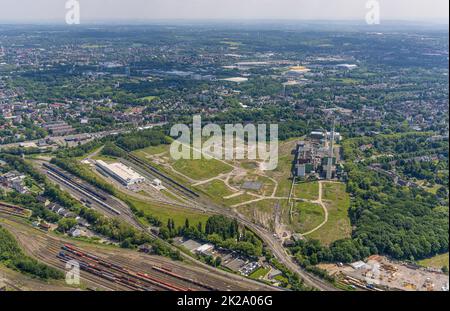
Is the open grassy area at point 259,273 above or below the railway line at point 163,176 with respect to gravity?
below

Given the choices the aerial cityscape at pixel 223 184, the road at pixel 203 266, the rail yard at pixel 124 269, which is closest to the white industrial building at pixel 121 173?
the aerial cityscape at pixel 223 184

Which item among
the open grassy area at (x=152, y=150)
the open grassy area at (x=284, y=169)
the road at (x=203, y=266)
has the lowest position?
the road at (x=203, y=266)

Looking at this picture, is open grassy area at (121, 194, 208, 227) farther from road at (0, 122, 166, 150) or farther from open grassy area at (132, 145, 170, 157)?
road at (0, 122, 166, 150)

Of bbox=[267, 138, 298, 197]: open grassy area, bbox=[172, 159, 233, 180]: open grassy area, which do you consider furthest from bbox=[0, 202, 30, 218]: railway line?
bbox=[267, 138, 298, 197]: open grassy area

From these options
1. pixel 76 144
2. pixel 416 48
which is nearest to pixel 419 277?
pixel 76 144

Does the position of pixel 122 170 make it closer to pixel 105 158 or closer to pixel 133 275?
pixel 105 158

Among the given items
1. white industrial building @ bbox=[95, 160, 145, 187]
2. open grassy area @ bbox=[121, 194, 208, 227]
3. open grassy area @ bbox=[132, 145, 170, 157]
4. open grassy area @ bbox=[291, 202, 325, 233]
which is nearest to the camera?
open grassy area @ bbox=[291, 202, 325, 233]

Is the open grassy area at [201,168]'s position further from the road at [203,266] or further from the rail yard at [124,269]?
the rail yard at [124,269]
